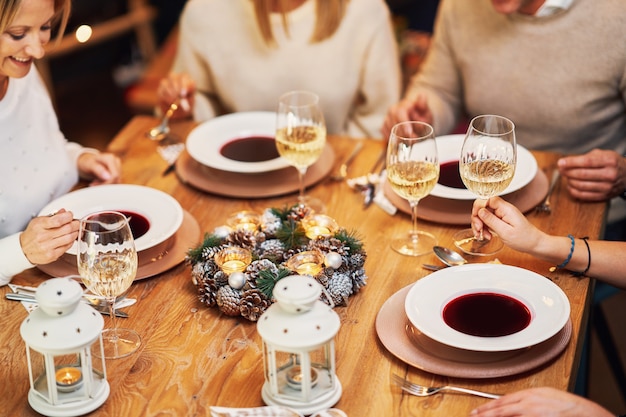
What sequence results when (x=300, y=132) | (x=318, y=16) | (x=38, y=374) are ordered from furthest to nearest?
(x=318, y=16)
(x=300, y=132)
(x=38, y=374)

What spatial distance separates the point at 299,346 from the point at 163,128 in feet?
3.83

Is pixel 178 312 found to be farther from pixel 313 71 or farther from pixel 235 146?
pixel 313 71

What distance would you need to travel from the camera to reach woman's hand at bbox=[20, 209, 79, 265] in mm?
1463

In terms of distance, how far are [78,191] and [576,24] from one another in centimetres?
136

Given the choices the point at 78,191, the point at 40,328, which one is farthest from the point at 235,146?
the point at 40,328

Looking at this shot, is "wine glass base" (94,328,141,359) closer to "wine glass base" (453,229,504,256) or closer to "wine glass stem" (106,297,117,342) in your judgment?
"wine glass stem" (106,297,117,342)

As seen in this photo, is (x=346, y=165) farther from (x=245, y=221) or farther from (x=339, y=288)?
(x=339, y=288)

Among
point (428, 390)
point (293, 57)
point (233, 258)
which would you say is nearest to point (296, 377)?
point (428, 390)

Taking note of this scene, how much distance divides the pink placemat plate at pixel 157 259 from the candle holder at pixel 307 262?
263 millimetres

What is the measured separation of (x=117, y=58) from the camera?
5.12 metres

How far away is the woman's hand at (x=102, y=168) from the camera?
6.16 ft

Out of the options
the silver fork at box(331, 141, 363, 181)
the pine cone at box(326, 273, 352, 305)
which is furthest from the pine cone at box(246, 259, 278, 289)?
the silver fork at box(331, 141, 363, 181)

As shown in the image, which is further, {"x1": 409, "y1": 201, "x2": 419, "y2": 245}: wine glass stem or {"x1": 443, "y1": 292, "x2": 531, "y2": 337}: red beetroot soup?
{"x1": 409, "y1": 201, "x2": 419, "y2": 245}: wine glass stem

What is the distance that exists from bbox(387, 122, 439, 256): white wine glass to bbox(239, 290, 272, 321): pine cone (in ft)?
1.15
